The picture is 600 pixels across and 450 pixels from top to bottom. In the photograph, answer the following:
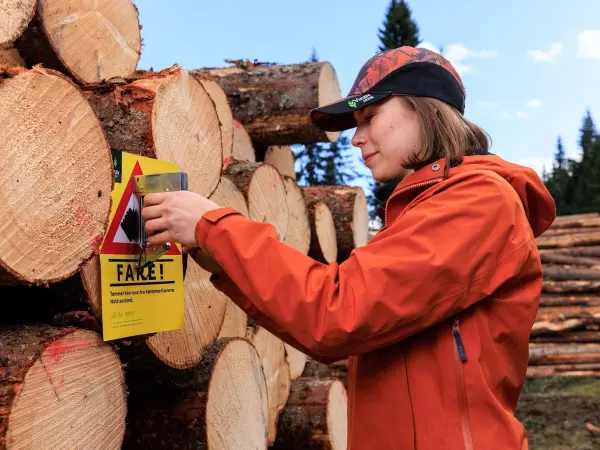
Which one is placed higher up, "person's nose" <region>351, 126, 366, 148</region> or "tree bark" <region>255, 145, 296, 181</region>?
"tree bark" <region>255, 145, 296, 181</region>

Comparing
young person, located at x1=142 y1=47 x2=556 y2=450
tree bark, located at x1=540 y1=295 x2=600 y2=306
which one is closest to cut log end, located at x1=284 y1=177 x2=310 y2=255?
young person, located at x1=142 y1=47 x2=556 y2=450

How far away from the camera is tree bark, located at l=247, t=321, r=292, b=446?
3.60 m

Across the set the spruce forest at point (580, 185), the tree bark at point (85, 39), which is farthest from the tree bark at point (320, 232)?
the spruce forest at point (580, 185)

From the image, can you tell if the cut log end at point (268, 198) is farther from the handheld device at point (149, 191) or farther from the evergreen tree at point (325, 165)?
the evergreen tree at point (325, 165)

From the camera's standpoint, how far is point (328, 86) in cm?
460

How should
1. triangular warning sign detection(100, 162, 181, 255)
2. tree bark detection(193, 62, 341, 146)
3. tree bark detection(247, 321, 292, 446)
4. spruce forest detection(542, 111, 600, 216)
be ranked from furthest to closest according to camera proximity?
spruce forest detection(542, 111, 600, 216) < tree bark detection(193, 62, 341, 146) < tree bark detection(247, 321, 292, 446) < triangular warning sign detection(100, 162, 181, 255)

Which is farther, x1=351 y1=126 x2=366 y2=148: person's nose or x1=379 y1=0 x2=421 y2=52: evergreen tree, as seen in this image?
x1=379 y1=0 x2=421 y2=52: evergreen tree

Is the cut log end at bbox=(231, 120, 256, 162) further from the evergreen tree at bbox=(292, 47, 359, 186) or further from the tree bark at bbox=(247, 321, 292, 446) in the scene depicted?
the evergreen tree at bbox=(292, 47, 359, 186)

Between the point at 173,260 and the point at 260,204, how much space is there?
145 centimetres

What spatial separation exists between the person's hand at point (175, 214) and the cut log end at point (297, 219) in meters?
2.58

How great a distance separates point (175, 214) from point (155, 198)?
12 cm

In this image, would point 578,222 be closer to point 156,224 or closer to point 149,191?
point 149,191

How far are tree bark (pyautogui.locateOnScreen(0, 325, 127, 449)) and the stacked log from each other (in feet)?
21.9

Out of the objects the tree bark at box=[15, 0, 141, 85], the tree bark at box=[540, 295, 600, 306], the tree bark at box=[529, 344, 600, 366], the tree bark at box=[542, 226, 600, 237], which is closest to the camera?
the tree bark at box=[15, 0, 141, 85]
